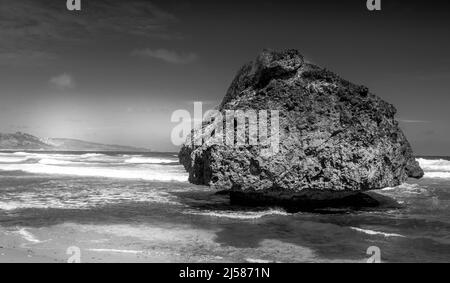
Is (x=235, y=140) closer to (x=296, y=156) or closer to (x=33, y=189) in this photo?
(x=296, y=156)

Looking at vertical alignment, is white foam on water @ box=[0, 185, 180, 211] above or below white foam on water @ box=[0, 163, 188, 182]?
above

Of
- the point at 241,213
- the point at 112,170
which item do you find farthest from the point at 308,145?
the point at 112,170

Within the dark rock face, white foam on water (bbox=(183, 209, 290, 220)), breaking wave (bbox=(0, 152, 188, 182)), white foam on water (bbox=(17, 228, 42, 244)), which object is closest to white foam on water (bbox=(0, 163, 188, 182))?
breaking wave (bbox=(0, 152, 188, 182))

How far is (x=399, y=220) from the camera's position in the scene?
34.3 ft

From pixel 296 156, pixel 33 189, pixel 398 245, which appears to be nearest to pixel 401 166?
pixel 296 156

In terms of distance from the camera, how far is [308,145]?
35.1 feet

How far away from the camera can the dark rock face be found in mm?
10508

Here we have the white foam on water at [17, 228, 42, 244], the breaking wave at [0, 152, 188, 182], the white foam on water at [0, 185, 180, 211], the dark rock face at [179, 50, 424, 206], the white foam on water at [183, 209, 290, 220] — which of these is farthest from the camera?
the breaking wave at [0, 152, 188, 182]

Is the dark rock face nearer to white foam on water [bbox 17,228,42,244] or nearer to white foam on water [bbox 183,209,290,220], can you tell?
→ white foam on water [bbox 183,209,290,220]

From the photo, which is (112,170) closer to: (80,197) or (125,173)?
(125,173)

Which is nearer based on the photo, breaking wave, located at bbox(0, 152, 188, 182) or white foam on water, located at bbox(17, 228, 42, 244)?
white foam on water, located at bbox(17, 228, 42, 244)

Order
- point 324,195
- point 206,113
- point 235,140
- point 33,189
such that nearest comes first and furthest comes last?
point 235,140
point 324,195
point 206,113
point 33,189

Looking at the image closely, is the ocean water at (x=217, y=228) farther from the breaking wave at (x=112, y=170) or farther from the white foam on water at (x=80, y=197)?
Answer: the breaking wave at (x=112, y=170)
